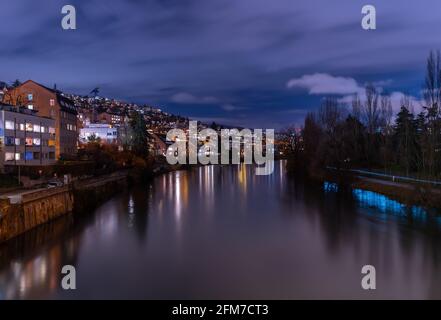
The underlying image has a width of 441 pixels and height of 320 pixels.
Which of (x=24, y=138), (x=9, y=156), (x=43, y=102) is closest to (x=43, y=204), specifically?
(x=9, y=156)

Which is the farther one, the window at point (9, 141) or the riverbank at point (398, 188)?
the window at point (9, 141)

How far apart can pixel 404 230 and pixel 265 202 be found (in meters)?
11.1

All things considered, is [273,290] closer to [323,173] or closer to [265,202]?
[265,202]

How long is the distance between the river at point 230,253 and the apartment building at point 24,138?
9695mm

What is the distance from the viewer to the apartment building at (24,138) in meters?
28.9

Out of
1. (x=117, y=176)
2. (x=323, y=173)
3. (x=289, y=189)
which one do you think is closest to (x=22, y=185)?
(x=117, y=176)

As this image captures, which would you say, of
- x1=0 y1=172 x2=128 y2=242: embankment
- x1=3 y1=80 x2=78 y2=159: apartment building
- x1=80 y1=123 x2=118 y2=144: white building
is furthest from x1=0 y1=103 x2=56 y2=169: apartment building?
x1=80 y1=123 x2=118 y2=144: white building

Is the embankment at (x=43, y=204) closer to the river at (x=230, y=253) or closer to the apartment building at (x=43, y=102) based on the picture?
the river at (x=230, y=253)

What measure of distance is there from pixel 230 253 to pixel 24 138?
73.9 feet

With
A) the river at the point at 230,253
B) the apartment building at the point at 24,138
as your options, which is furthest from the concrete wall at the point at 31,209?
the apartment building at the point at 24,138

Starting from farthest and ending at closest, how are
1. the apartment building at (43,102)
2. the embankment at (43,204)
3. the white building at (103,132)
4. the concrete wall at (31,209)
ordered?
the white building at (103,132) → the apartment building at (43,102) → the embankment at (43,204) → the concrete wall at (31,209)

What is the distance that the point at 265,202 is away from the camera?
90.7ft

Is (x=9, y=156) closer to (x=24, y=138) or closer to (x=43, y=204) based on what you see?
(x=24, y=138)

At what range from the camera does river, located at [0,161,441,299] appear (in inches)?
453
